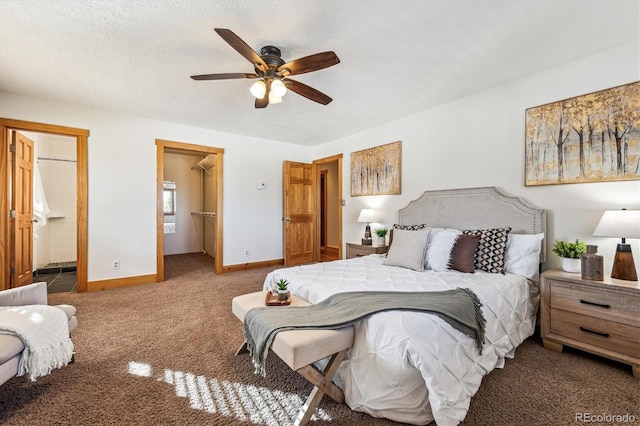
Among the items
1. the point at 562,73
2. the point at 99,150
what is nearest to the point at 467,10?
the point at 562,73

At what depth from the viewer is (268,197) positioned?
Result: 5297mm

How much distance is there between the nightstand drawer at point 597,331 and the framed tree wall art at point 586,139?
117 centimetres

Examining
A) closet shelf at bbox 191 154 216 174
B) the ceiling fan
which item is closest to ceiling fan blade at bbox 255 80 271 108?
the ceiling fan

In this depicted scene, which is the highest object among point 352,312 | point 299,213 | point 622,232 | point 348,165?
point 348,165

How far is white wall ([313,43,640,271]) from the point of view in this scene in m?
2.27

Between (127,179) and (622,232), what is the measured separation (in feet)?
17.6

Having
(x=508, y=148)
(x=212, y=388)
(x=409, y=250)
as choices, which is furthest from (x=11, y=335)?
(x=508, y=148)

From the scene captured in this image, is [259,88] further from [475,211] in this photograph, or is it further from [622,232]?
[622,232]

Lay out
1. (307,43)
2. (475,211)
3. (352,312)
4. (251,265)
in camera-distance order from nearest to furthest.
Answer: (352,312)
(307,43)
(475,211)
(251,265)

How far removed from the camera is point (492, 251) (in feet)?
8.26

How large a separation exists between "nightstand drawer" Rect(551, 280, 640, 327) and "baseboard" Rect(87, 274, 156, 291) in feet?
15.8

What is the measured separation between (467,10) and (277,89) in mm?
1443

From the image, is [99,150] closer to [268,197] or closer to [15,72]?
[15,72]

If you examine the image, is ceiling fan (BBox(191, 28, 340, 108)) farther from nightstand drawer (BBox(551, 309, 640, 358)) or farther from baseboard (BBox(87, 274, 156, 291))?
baseboard (BBox(87, 274, 156, 291))
